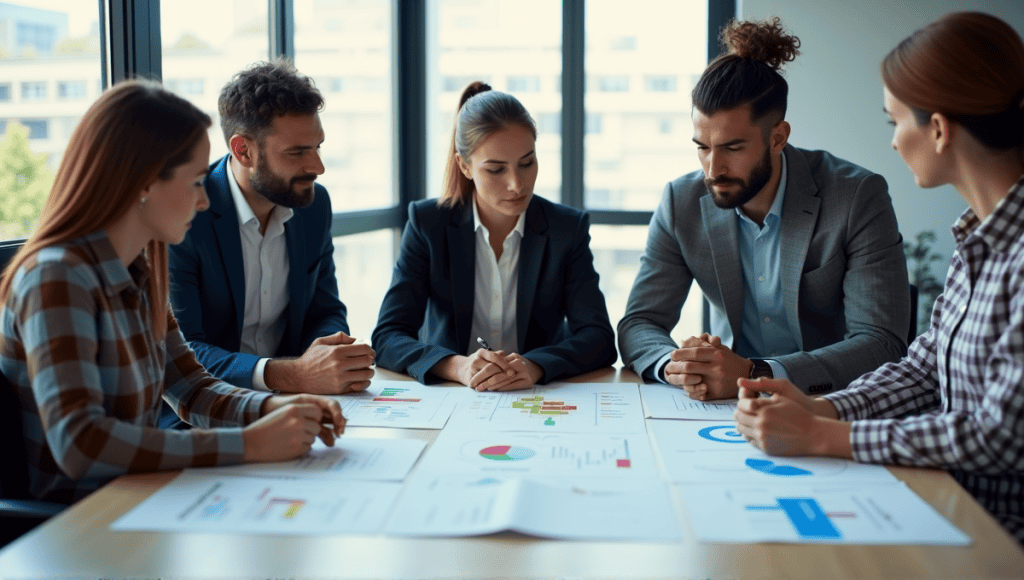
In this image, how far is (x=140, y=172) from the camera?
1.30 m

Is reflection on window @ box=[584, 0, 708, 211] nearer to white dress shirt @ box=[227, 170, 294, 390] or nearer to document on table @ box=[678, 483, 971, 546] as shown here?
white dress shirt @ box=[227, 170, 294, 390]

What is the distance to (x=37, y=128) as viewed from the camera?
2.19 meters

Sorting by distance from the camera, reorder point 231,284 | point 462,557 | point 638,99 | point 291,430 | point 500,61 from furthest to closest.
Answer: point 500,61
point 638,99
point 231,284
point 291,430
point 462,557

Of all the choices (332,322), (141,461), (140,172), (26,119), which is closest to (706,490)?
(141,461)

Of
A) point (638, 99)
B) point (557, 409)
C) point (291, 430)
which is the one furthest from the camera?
point (638, 99)

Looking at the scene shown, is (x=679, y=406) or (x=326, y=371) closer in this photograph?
(x=679, y=406)

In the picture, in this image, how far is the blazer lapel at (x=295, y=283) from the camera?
2254mm

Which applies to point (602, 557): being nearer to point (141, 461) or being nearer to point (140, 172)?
point (141, 461)

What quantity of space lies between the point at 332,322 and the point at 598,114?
2.57 meters

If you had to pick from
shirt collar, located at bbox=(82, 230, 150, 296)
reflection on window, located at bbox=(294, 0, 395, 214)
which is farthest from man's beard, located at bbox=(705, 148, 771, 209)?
reflection on window, located at bbox=(294, 0, 395, 214)

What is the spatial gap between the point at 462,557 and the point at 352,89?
11.5 feet

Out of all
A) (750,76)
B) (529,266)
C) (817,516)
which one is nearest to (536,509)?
(817,516)

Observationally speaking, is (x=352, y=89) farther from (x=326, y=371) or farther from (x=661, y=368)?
(x=661, y=368)

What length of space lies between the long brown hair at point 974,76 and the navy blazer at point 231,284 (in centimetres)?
146
